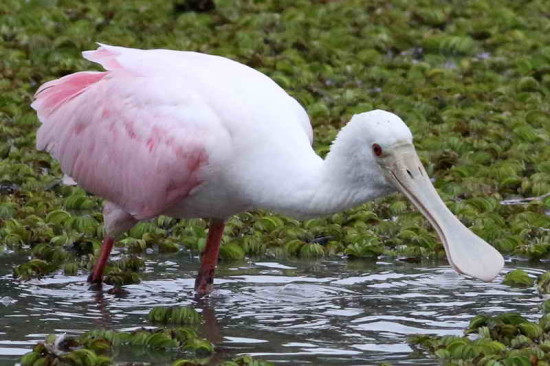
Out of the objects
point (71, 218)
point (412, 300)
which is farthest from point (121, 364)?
point (71, 218)

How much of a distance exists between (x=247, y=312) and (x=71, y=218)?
1.95 metres

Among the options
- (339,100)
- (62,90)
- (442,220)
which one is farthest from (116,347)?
(339,100)

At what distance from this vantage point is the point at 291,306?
8.70m

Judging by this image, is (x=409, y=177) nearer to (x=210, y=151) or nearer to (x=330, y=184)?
(x=330, y=184)

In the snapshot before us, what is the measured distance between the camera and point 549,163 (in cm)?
1137

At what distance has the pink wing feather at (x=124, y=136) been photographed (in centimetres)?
848

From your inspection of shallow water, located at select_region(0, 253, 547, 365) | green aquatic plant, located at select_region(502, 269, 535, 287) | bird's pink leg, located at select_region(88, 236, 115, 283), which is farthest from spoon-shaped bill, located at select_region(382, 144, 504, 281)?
bird's pink leg, located at select_region(88, 236, 115, 283)

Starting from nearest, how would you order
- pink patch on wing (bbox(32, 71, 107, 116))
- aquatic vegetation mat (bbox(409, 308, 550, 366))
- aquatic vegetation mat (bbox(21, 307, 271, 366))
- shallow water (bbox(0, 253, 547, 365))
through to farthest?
1. aquatic vegetation mat (bbox(21, 307, 271, 366))
2. aquatic vegetation mat (bbox(409, 308, 550, 366))
3. shallow water (bbox(0, 253, 547, 365))
4. pink patch on wing (bbox(32, 71, 107, 116))

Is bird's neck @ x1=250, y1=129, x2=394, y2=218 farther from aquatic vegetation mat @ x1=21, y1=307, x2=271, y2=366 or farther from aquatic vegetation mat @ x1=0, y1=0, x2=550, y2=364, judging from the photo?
aquatic vegetation mat @ x1=0, y1=0, x2=550, y2=364

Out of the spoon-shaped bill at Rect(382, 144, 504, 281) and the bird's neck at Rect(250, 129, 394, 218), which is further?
the bird's neck at Rect(250, 129, 394, 218)

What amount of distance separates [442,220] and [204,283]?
172 cm

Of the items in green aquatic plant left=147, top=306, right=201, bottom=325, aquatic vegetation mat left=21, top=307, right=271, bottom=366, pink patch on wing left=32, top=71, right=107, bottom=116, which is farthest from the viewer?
pink patch on wing left=32, top=71, right=107, bottom=116

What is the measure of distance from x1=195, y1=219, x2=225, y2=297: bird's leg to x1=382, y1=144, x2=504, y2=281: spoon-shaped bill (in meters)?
1.62

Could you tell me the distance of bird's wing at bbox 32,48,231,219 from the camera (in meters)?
8.41
